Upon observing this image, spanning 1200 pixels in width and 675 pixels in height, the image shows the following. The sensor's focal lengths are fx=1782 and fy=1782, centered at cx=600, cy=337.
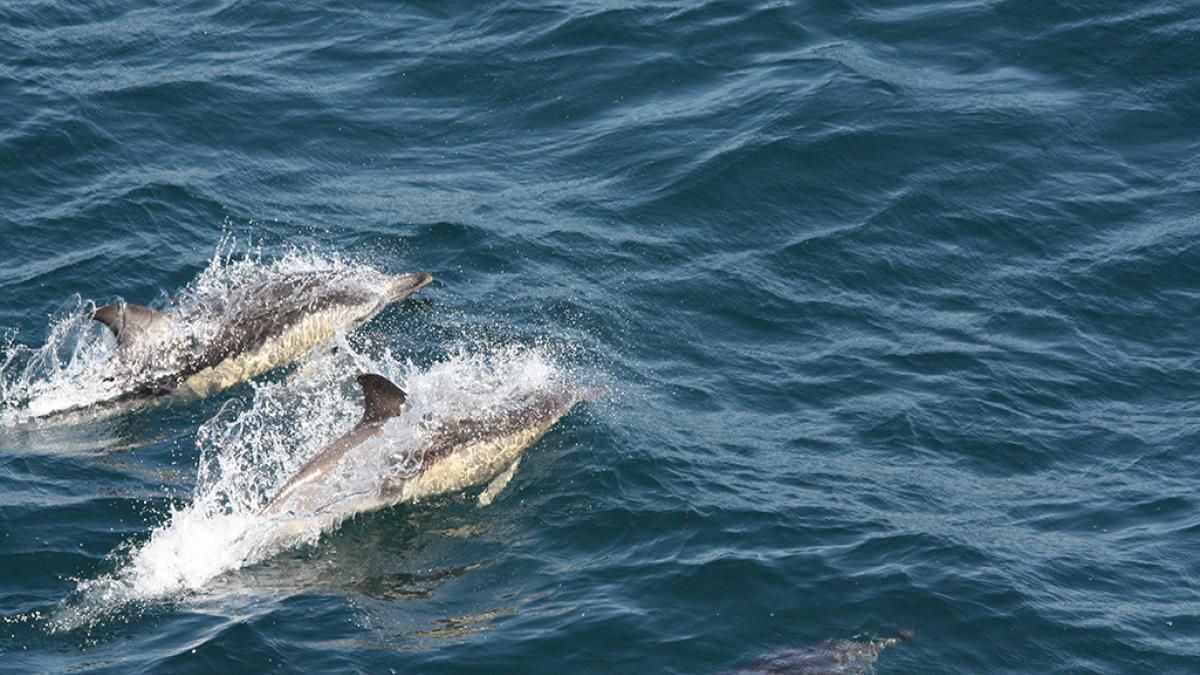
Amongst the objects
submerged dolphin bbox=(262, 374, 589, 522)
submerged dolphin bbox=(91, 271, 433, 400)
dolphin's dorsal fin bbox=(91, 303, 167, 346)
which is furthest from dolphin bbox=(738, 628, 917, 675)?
dolphin's dorsal fin bbox=(91, 303, 167, 346)

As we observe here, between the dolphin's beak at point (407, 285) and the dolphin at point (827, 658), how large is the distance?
24.2 feet

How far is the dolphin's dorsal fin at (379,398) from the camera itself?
1509 cm

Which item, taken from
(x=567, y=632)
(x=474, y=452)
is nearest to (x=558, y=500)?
(x=474, y=452)

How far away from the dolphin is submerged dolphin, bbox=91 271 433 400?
5844mm

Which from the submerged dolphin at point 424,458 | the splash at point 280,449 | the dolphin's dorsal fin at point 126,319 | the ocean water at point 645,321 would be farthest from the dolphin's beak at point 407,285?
the submerged dolphin at point 424,458

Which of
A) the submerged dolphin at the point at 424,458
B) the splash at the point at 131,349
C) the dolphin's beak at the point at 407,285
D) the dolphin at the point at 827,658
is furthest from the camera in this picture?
the dolphin's beak at the point at 407,285

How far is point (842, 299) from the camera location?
1859 centimetres

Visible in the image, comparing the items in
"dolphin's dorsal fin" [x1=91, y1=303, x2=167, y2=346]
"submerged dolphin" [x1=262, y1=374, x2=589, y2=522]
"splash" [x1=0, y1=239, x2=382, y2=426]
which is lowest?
"submerged dolphin" [x1=262, y1=374, x2=589, y2=522]

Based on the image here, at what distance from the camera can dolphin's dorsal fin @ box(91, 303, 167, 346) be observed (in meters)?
17.1

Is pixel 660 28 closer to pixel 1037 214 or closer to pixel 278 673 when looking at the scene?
pixel 1037 214

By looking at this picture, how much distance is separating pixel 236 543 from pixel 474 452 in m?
2.43

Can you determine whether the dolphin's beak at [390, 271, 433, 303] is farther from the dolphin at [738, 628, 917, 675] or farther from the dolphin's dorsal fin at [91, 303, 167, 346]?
the dolphin at [738, 628, 917, 675]

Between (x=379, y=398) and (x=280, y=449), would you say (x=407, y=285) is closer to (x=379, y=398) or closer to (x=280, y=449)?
(x=280, y=449)

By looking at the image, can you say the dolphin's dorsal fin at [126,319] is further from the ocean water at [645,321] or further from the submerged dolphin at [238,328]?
the ocean water at [645,321]
